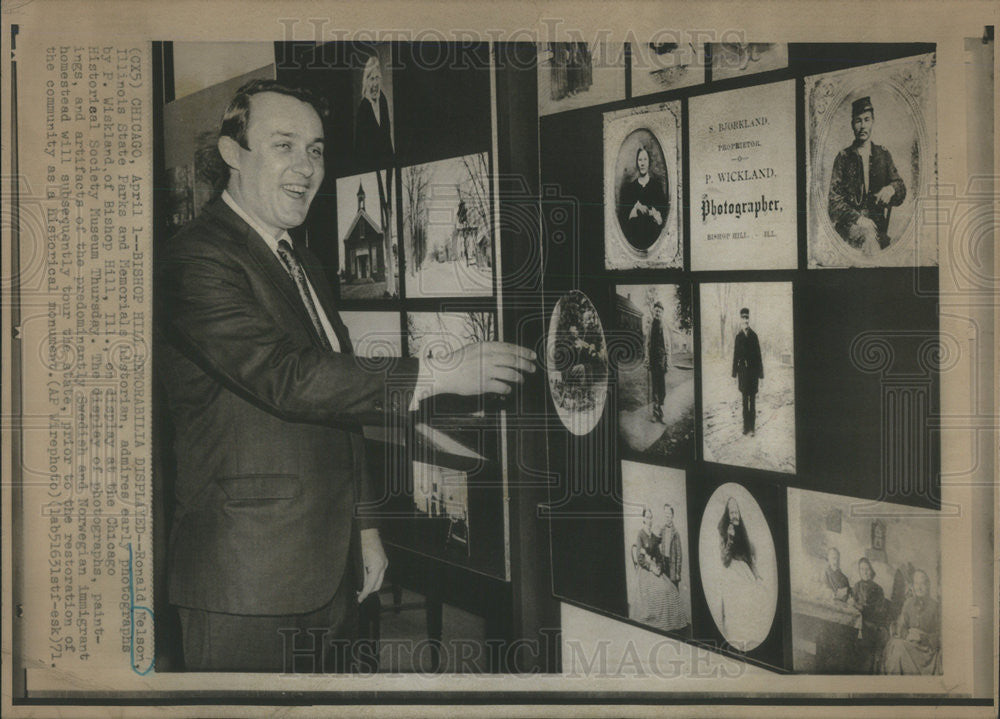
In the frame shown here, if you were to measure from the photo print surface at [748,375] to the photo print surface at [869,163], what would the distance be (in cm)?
12

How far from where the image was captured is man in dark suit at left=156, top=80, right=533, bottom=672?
1514 millimetres

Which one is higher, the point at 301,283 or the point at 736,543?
the point at 301,283

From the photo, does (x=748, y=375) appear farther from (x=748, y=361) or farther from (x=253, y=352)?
(x=253, y=352)

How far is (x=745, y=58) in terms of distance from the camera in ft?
4.93

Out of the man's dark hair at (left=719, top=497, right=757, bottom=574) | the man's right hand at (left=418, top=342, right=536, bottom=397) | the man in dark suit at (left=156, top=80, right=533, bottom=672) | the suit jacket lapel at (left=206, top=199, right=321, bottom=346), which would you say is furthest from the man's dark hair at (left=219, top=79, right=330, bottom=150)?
the man's dark hair at (left=719, top=497, right=757, bottom=574)

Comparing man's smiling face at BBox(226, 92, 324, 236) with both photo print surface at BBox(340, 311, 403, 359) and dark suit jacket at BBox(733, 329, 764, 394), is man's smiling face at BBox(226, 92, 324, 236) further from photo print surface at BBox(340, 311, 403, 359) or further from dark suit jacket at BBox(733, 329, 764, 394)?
dark suit jacket at BBox(733, 329, 764, 394)

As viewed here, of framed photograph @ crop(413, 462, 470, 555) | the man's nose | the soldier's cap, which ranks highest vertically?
the soldier's cap

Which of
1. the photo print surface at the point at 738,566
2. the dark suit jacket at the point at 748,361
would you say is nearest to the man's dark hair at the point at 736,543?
the photo print surface at the point at 738,566

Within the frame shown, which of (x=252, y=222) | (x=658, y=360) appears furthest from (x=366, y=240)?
(x=658, y=360)

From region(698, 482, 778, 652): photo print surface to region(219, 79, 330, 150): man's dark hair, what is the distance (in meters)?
1.06

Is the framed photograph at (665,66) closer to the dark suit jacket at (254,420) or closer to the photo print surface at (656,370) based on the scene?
the photo print surface at (656,370)

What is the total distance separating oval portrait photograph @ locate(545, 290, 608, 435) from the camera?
1542 mm

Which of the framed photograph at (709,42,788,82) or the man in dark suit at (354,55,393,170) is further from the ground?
the framed photograph at (709,42,788,82)

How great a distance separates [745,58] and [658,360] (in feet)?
1.91
